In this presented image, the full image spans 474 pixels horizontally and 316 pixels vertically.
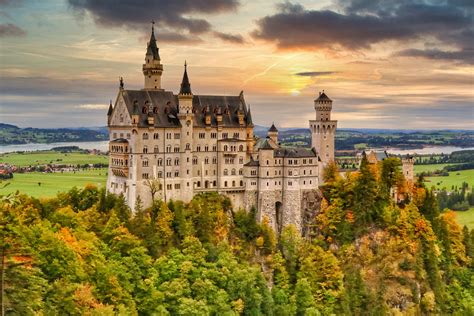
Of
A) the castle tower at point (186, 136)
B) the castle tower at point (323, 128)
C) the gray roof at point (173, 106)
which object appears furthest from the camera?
the castle tower at point (323, 128)

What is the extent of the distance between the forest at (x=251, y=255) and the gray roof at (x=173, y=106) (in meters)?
11.8

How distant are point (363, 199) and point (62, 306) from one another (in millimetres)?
53065

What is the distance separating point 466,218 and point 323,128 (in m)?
87.8

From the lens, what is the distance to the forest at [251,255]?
7269 centimetres

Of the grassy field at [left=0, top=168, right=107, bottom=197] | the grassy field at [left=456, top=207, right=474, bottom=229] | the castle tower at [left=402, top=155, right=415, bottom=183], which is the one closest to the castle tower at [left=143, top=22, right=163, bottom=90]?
the grassy field at [left=0, top=168, right=107, bottom=197]

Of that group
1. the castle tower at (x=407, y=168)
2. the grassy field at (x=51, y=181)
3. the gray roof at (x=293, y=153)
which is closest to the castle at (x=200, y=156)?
the gray roof at (x=293, y=153)

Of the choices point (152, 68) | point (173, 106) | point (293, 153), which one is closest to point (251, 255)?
point (293, 153)

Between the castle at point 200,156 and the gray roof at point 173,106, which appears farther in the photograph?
the gray roof at point 173,106

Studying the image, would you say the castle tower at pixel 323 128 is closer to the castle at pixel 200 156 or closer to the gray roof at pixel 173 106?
the castle at pixel 200 156

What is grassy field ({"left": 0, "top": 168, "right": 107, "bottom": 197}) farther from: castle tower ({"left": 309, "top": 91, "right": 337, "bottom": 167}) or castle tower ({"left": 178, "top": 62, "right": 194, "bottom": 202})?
castle tower ({"left": 309, "top": 91, "right": 337, "bottom": 167})

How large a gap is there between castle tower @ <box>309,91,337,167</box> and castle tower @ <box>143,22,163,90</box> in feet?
90.9

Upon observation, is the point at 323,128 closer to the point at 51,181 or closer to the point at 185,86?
the point at 185,86

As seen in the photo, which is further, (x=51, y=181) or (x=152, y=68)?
(x=51, y=181)

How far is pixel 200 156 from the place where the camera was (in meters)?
96.4
